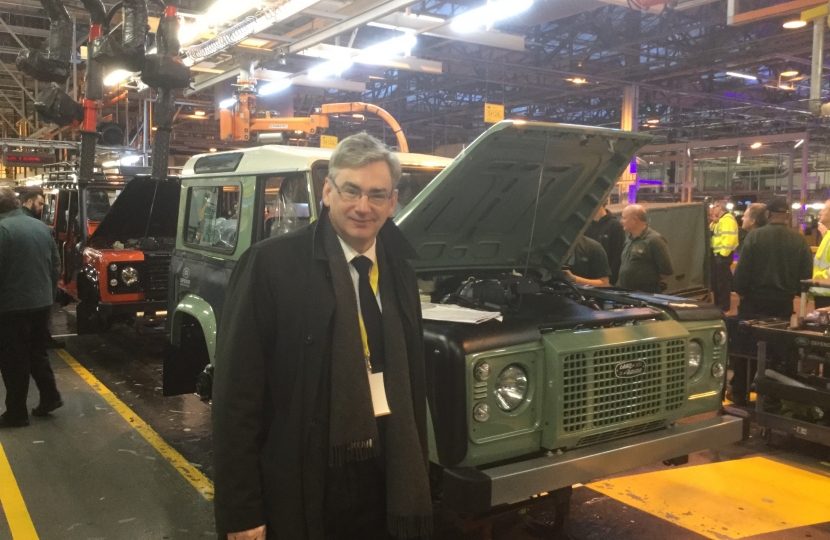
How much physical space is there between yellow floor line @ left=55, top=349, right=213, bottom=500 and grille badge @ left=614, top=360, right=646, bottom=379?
108 inches

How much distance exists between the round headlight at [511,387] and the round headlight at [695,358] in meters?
1.13

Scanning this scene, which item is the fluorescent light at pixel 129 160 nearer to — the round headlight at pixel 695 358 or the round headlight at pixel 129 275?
the round headlight at pixel 129 275

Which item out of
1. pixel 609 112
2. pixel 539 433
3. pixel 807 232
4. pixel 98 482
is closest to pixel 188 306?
pixel 98 482

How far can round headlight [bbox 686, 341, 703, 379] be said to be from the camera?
3.73 m

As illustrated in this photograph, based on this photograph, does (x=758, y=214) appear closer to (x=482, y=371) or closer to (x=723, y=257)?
(x=723, y=257)

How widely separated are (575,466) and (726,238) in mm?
10079

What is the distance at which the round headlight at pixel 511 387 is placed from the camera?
3062 mm

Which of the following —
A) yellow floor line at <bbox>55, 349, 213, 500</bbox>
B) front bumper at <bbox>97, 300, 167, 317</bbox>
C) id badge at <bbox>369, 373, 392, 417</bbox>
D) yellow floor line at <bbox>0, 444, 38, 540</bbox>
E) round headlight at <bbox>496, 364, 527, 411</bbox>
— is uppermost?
id badge at <bbox>369, 373, 392, 417</bbox>

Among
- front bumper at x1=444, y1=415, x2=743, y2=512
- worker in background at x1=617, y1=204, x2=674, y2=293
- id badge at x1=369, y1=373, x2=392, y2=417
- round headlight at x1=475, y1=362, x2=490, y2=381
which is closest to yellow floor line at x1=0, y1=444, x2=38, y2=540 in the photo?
front bumper at x1=444, y1=415, x2=743, y2=512

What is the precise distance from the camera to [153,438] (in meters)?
5.62

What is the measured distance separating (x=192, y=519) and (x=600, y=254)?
3856 mm

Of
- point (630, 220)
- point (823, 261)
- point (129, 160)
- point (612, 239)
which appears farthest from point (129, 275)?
point (129, 160)

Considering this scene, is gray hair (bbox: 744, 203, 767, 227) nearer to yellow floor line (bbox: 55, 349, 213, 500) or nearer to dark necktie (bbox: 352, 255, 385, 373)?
yellow floor line (bbox: 55, 349, 213, 500)

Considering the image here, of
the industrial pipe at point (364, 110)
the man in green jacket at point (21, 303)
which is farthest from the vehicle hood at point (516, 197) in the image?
the industrial pipe at point (364, 110)
